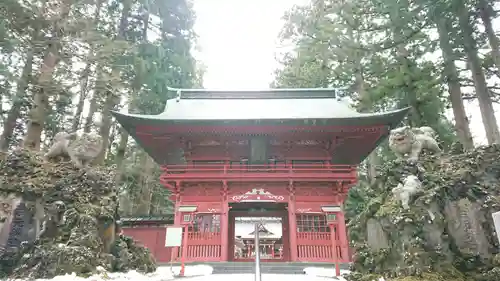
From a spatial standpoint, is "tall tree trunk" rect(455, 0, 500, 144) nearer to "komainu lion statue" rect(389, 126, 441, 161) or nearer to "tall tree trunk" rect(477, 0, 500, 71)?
"tall tree trunk" rect(477, 0, 500, 71)

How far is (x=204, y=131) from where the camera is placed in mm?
11281

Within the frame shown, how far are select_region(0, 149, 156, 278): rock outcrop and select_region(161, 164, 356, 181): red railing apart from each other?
410cm

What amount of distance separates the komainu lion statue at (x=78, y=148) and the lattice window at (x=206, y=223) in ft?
15.1

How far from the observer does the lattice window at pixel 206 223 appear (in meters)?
10.8

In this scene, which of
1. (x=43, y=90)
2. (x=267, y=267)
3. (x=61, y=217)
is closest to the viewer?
(x=61, y=217)

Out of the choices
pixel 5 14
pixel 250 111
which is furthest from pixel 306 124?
pixel 5 14

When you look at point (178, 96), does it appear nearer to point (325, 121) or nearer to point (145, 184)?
point (325, 121)

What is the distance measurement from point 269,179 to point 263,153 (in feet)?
4.27

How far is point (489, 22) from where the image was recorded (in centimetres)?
877

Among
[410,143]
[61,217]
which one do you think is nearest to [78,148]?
[61,217]

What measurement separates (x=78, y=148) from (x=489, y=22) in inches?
445

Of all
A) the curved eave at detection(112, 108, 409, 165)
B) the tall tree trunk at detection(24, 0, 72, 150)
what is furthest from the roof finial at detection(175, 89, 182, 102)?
the tall tree trunk at detection(24, 0, 72, 150)

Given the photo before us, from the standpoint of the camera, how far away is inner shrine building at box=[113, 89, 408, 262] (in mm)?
10430

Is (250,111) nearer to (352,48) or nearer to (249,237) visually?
(352,48)
